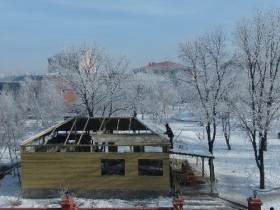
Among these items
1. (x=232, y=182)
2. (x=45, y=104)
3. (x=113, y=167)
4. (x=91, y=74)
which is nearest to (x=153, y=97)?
(x=45, y=104)

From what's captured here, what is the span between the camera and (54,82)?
66562mm

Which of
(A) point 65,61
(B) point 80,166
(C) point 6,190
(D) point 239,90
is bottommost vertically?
(C) point 6,190

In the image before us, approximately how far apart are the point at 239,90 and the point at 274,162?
247 inches

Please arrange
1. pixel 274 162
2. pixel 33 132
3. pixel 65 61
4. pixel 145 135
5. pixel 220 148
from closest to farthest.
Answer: pixel 145 135 < pixel 274 162 < pixel 220 148 < pixel 65 61 < pixel 33 132

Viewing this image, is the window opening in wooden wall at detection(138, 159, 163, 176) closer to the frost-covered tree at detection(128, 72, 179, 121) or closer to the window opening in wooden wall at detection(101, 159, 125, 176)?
the window opening in wooden wall at detection(101, 159, 125, 176)

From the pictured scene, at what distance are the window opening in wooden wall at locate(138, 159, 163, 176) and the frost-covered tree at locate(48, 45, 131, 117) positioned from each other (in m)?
18.3

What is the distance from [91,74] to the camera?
45219mm

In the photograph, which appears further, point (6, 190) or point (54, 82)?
point (54, 82)

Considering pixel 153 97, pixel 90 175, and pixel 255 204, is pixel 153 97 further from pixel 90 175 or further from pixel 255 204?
pixel 255 204

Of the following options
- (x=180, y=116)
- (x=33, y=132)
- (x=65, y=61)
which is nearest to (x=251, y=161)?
(x=65, y=61)

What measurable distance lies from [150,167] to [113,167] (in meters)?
2.14

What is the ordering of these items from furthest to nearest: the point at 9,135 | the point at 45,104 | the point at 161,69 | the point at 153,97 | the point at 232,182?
the point at 161,69 < the point at 153,97 < the point at 45,104 < the point at 9,135 < the point at 232,182

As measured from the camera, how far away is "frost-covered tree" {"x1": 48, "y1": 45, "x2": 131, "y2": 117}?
43784 mm

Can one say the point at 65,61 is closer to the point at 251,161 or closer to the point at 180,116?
the point at 251,161
